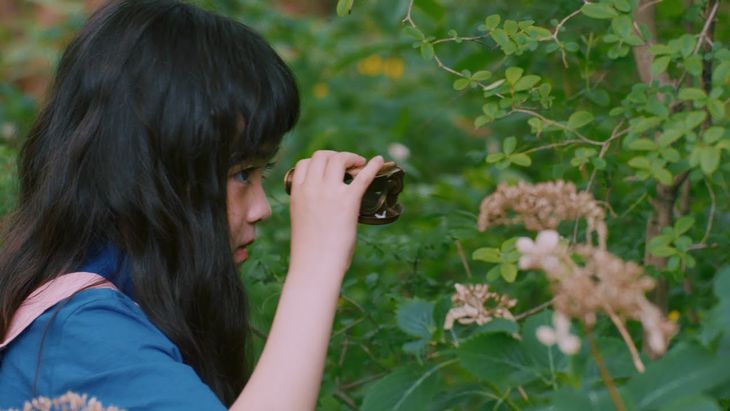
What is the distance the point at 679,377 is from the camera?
972 mm

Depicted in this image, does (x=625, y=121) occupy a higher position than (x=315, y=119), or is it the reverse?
(x=625, y=121)

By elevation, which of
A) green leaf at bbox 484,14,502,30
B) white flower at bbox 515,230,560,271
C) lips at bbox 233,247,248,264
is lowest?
lips at bbox 233,247,248,264

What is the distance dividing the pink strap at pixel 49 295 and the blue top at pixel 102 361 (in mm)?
11

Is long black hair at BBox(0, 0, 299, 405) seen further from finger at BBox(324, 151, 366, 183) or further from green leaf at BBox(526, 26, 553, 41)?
green leaf at BBox(526, 26, 553, 41)

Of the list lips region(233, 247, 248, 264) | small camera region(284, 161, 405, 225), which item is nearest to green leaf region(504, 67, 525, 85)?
small camera region(284, 161, 405, 225)

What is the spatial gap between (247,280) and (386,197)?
517 mm

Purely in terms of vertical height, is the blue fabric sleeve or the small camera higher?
the small camera

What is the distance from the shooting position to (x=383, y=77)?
5082mm

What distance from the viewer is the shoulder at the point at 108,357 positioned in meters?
1.45

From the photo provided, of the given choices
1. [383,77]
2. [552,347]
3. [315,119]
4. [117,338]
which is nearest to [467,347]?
[552,347]

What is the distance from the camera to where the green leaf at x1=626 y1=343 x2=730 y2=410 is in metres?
0.95

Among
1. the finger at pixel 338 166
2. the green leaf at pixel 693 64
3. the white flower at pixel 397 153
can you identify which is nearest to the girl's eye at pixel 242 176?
the finger at pixel 338 166

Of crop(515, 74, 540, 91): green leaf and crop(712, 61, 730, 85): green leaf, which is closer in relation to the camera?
crop(712, 61, 730, 85): green leaf

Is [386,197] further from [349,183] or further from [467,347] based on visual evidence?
[467,347]
